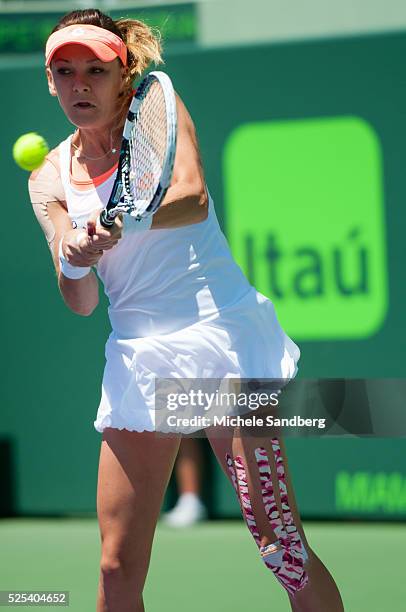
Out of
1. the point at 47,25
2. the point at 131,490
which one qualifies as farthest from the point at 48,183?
the point at 47,25

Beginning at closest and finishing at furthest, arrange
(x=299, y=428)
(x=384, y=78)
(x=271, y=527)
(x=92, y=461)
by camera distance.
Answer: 1. (x=271, y=527)
2. (x=299, y=428)
3. (x=384, y=78)
4. (x=92, y=461)

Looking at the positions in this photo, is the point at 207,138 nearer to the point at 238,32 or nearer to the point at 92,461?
the point at 238,32

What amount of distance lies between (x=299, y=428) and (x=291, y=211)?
2.65 m

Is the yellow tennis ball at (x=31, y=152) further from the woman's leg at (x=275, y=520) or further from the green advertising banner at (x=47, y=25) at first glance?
the green advertising banner at (x=47, y=25)

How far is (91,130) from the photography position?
272 centimetres

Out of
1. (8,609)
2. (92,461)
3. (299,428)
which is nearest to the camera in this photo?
(299,428)

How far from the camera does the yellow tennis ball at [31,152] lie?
2795mm

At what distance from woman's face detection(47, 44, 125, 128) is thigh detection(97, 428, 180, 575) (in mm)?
717

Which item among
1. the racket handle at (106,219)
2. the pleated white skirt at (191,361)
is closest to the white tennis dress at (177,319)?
the pleated white skirt at (191,361)

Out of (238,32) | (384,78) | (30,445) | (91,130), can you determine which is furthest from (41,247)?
(91,130)

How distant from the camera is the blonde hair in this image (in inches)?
105

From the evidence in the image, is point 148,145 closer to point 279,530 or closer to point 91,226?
point 91,226

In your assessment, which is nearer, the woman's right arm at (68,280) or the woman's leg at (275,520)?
the woman's leg at (275,520)

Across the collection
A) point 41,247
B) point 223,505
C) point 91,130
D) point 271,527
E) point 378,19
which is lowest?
point 223,505
